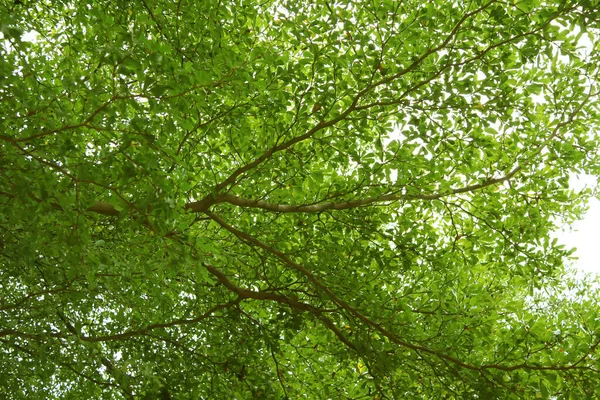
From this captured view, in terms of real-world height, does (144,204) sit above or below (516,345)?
above

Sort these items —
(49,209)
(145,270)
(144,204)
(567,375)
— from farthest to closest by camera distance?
(567,375)
(145,270)
(49,209)
(144,204)

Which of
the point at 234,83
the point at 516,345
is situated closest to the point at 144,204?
the point at 234,83

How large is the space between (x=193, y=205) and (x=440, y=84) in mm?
2914

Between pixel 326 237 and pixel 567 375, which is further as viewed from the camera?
pixel 326 237

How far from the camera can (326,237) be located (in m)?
→ 8.13

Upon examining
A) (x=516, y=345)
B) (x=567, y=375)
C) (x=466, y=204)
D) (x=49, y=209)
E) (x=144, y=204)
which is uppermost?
(x=466, y=204)

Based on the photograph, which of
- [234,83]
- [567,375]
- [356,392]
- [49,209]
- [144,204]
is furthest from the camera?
[356,392]

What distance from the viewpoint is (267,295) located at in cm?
723

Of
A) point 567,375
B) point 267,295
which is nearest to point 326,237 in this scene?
point 267,295

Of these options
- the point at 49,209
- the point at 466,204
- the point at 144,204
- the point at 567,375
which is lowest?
the point at 567,375

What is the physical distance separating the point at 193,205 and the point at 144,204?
262 centimetres

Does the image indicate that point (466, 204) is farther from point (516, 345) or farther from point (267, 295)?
point (267, 295)

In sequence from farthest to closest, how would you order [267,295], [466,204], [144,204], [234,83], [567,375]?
[466,204] → [267,295] → [567,375] → [234,83] → [144,204]

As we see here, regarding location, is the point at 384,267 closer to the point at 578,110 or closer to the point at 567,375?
the point at 567,375
